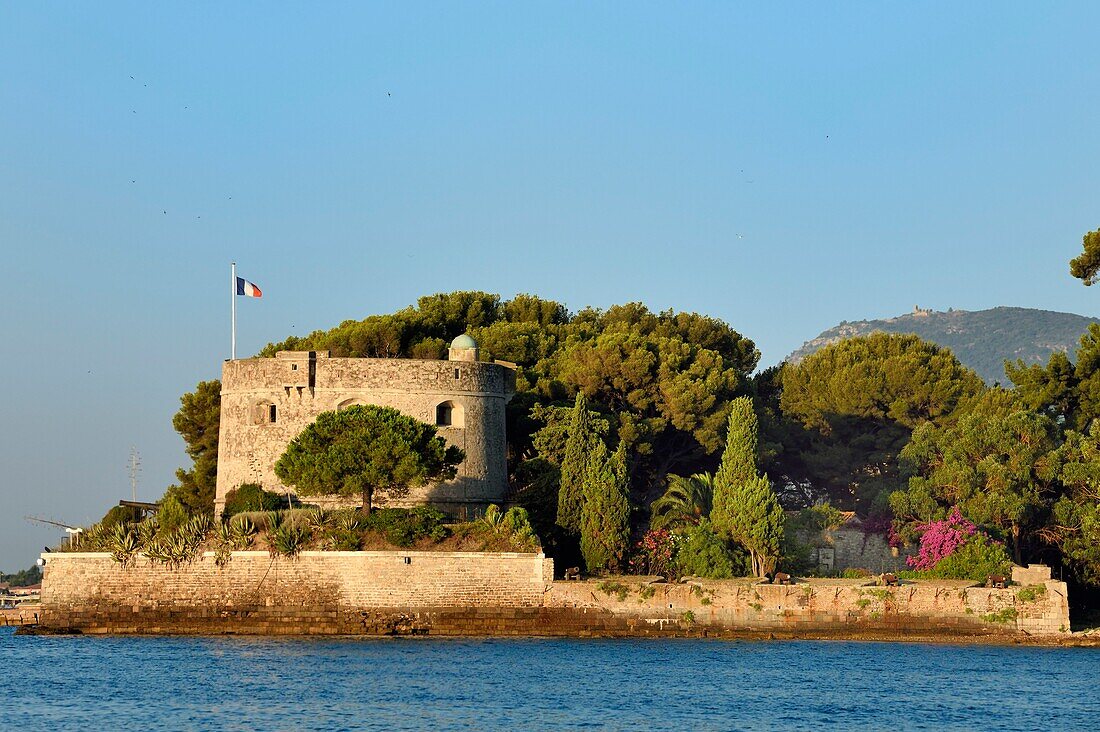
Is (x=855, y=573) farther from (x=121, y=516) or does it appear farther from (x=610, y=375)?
(x=121, y=516)

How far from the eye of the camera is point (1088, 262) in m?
49.5

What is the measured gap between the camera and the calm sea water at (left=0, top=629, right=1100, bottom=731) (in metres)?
29.7

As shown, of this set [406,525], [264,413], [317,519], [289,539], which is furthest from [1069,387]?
[289,539]

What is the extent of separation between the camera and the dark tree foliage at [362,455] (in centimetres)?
4362

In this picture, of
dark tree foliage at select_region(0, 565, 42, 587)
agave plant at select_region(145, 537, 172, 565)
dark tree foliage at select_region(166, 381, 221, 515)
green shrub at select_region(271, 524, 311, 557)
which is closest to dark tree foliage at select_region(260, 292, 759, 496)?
dark tree foliage at select_region(166, 381, 221, 515)

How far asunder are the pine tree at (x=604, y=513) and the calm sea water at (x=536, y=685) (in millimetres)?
3892

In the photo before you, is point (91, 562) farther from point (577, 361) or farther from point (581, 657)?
point (577, 361)

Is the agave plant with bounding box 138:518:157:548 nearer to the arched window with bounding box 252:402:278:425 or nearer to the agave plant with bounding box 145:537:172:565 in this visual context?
the agave plant with bounding box 145:537:172:565

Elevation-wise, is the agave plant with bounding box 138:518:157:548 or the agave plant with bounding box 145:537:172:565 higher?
the agave plant with bounding box 138:518:157:548

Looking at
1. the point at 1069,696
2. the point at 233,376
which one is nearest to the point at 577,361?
the point at 233,376

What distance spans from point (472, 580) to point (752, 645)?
7094 mm

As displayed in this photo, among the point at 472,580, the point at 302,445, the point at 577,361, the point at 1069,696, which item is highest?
the point at 577,361

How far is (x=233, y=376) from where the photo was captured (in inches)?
1927

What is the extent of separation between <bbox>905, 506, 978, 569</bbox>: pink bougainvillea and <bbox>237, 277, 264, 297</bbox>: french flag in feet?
67.2
